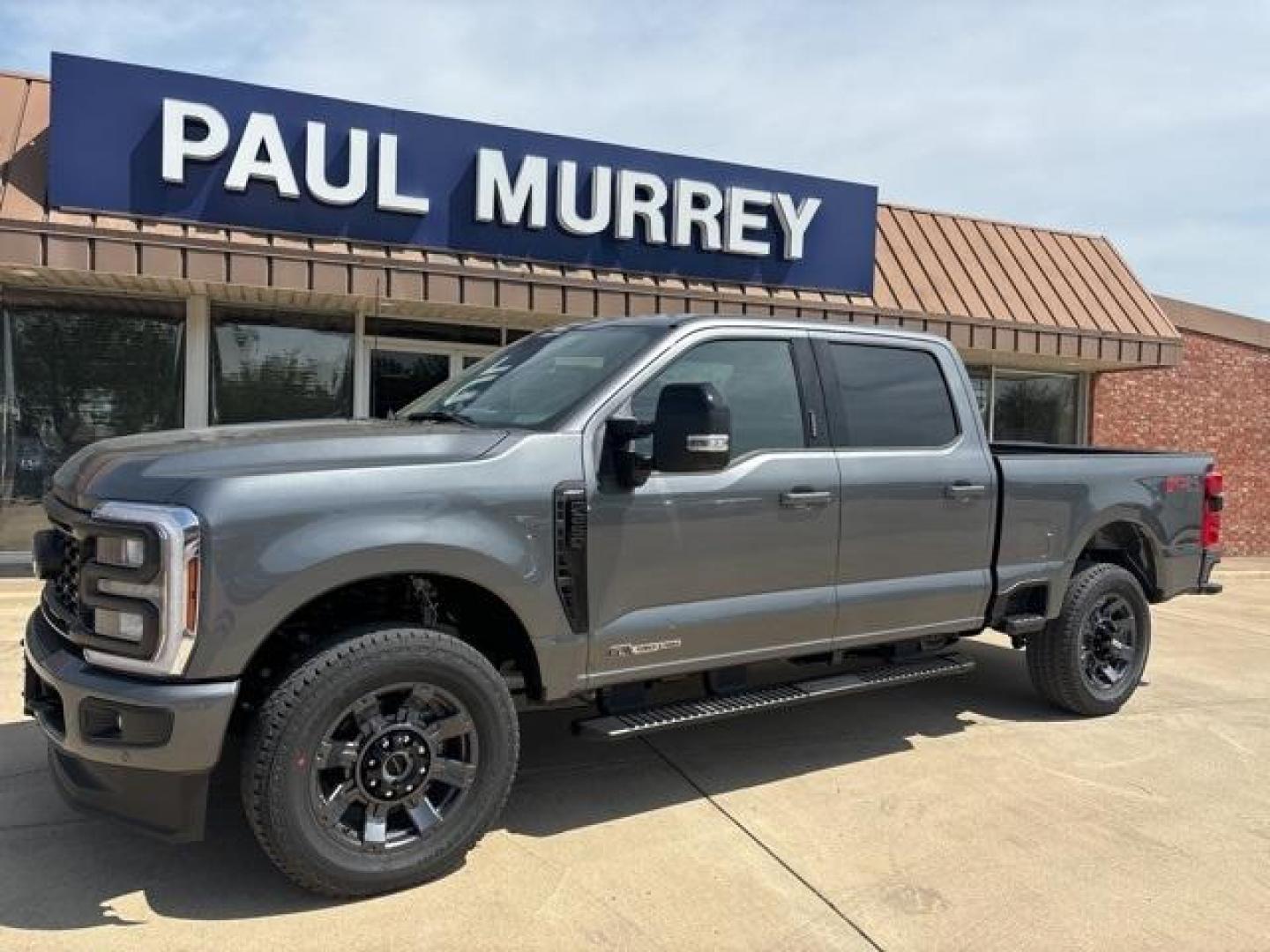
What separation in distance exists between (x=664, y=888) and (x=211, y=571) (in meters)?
1.81

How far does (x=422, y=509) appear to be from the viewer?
3303 millimetres

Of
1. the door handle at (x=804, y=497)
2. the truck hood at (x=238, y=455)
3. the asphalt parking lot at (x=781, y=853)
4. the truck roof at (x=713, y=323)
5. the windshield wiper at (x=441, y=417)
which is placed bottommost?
the asphalt parking lot at (x=781, y=853)

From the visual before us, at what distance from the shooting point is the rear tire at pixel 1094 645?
17.8ft

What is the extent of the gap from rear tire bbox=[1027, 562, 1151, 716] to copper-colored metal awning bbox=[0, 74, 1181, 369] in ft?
17.4

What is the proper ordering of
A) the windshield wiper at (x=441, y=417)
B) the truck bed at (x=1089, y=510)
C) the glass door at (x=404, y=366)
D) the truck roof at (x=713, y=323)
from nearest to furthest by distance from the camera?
the windshield wiper at (x=441, y=417)
the truck roof at (x=713, y=323)
the truck bed at (x=1089, y=510)
the glass door at (x=404, y=366)

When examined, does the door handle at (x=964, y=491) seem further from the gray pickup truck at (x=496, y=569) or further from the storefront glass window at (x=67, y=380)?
the storefront glass window at (x=67, y=380)

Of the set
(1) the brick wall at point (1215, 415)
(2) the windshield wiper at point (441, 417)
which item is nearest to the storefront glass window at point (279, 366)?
(2) the windshield wiper at point (441, 417)

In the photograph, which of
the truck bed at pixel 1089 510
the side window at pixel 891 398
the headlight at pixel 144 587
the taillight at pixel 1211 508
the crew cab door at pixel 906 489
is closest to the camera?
the headlight at pixel 144 587

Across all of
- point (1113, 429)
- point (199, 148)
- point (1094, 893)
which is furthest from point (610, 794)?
point (1113, 429)

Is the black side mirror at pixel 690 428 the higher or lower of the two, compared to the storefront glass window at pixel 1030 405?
lower

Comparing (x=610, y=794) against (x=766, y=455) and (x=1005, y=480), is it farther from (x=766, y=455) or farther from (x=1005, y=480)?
(x=1005, y=480)

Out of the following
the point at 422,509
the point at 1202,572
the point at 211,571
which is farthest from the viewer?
the point at 1202,572

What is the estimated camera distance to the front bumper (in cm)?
295

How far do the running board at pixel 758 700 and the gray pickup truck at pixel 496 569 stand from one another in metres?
0.02
